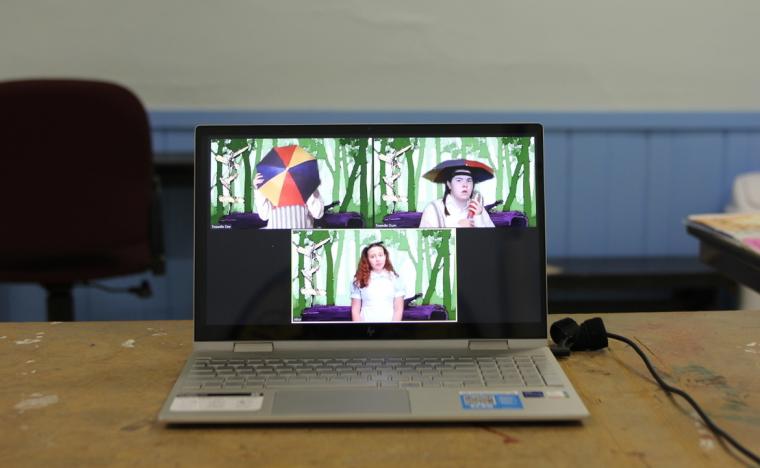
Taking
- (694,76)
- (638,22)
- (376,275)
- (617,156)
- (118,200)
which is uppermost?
(638,22)

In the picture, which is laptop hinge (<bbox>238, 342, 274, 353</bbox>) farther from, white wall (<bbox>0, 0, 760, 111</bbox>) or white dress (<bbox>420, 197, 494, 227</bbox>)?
white wall (<bbox>0, 0, 760, 111</bbox>)

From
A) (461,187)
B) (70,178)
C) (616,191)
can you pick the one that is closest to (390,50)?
(616,191)

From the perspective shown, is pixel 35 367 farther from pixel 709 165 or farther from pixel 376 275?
pixel 709 165

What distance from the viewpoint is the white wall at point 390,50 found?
2.29m

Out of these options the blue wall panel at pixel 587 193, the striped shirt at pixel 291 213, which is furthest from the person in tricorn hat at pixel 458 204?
the blue wall panel at pixel 587 193

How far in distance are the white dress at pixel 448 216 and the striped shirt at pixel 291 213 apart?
0.11m

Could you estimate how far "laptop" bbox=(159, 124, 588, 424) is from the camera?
0.83m

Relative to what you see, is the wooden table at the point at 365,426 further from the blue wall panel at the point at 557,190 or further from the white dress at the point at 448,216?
the blue wall panel at the point at 557,190

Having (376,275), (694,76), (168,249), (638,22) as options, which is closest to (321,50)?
(168,249)

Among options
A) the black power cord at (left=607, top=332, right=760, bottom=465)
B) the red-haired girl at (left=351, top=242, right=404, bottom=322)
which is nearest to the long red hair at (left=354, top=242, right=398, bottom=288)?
the red-haired girl at (left=351, top=242, right=404, bottom=322)

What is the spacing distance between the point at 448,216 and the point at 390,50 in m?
1.59

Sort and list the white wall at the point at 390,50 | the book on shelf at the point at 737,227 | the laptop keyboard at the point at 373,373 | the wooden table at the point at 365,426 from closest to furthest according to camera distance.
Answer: the wooden table at the point at 365,426, the laptop keyboard at the point at 373,373, the book on shelf at the point at 737,227, the white wall at the point at 390,50

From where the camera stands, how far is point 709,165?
2.46 meters

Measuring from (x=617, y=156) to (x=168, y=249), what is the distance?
1.43m
